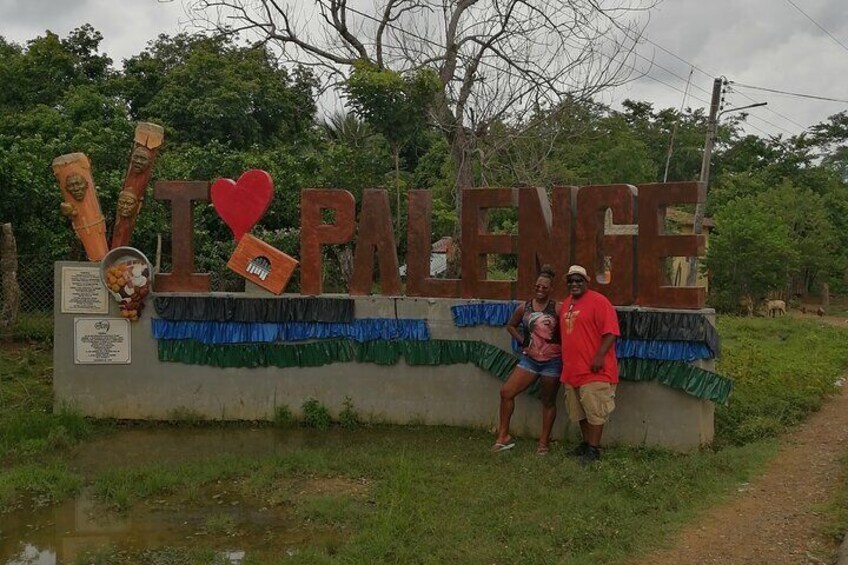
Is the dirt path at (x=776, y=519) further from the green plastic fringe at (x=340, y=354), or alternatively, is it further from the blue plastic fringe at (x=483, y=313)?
the blue plastic fringe at (x=483, y=313)

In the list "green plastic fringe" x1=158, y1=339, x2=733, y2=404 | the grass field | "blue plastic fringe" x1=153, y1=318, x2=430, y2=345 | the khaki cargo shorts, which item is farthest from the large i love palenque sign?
the grass field

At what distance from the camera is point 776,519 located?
5.07 meters

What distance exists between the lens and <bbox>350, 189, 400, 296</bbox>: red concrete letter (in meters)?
7.81

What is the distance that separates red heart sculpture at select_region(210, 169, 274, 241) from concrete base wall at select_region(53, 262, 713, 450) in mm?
1369

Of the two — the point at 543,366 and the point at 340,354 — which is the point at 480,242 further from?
the point at 340,354

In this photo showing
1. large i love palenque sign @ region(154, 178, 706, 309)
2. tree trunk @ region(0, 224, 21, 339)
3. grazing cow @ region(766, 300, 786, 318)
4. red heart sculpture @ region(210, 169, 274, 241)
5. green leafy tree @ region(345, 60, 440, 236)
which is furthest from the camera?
grazing cow @ region(766, 300, 786, 318)

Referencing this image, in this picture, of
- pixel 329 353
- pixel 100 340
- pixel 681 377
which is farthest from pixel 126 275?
pixel 681 377

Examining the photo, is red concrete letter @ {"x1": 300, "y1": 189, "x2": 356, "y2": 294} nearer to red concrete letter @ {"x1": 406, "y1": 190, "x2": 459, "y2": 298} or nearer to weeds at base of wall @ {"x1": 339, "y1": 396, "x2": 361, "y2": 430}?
red concrete letter @ {"x1": 406, "y1": 190, "x2": 459, "y2": 298}

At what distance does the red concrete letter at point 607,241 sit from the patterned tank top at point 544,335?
2.60 ft

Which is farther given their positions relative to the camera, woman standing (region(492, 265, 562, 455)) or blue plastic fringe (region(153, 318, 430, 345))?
blue plastic fringe (region(153, 318, 430, 345))

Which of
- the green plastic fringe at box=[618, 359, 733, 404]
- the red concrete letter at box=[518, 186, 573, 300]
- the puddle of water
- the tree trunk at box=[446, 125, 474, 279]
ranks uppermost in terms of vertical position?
the tree trunk at box=[446, 125, 474, 279]

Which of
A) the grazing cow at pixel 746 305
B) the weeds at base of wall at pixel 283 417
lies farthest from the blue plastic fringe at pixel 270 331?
the grazing cow at pixel 746 305

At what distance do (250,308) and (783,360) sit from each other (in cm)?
770

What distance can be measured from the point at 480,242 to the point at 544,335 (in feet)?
4.95
